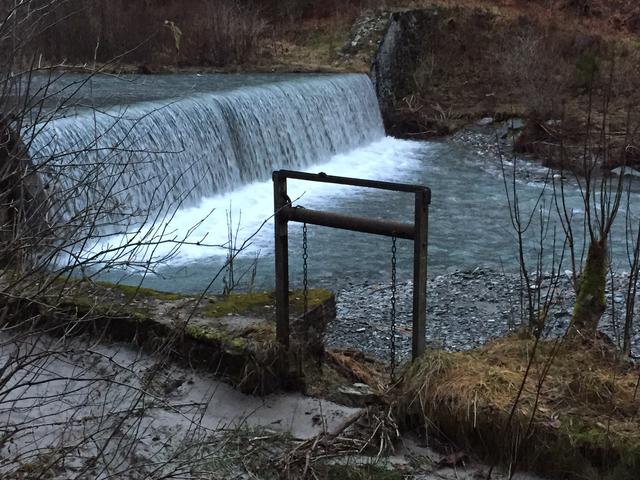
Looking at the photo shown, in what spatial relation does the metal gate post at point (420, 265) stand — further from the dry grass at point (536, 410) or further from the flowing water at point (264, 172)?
the flowing water at point (264, 172)

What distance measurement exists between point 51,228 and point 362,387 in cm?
198

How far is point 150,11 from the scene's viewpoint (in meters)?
18.8

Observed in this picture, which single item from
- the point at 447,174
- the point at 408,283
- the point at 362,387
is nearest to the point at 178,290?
the point at 408,283

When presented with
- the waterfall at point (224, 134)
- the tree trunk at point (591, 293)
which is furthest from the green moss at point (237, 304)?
the waterfall at point (224, 134)

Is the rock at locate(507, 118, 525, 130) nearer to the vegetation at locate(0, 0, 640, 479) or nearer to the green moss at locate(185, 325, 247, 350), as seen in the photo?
the vegetation at locate(0, 0, 640, 479)

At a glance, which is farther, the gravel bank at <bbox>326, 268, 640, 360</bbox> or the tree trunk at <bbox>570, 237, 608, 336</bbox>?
the gravel bank at <bbox>326, 268, 640, 360</bbox>

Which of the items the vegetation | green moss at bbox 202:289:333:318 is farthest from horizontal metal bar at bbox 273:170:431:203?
green moss at bbox 202:289:333:318

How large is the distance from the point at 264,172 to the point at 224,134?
3.40ft

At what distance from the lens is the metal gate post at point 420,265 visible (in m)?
3.52

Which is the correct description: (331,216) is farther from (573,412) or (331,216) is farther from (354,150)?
(354,150)

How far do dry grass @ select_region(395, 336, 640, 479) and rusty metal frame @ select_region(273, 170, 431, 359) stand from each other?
28 centimetres

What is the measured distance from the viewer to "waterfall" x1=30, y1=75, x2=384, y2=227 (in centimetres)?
935

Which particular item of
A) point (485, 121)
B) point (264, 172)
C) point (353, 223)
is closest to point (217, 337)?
point (353, 223)

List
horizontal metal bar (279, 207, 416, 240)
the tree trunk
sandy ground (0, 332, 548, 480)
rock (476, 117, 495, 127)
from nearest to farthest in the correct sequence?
sandy ground (0, 332, 548, 480) < horizontal metal bar (279, 207, 416, 240) < the tree trunk < rock (476, 117, 495, 127)
